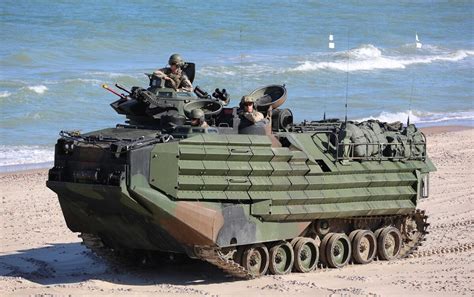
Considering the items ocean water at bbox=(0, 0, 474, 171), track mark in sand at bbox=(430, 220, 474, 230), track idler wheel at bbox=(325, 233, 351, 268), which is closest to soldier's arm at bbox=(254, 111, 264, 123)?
track idler wheel at bbox=(325, 233, 351, 268)

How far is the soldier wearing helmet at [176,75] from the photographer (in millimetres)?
20031

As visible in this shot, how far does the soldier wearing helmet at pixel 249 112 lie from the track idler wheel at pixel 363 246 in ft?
8.43

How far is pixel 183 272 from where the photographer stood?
19656mm

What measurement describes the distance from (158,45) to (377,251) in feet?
103

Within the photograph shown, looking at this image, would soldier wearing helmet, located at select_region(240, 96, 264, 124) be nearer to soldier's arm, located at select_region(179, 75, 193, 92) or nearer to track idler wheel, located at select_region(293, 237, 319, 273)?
soldier's arm, located at select_region(179, 75, 193, 92)

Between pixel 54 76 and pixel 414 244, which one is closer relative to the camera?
pixel 414 244

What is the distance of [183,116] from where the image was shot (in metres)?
19.2

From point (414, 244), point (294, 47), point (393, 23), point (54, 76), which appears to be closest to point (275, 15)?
point (393, 23)

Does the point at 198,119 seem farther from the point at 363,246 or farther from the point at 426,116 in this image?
the point at 426,116

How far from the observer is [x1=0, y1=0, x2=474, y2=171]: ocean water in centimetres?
3684

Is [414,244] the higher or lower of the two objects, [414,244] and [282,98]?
the lower

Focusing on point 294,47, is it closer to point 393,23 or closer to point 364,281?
point 393,23

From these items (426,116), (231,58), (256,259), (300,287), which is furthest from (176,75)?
(231,58)

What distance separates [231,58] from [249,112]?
2947 cm
